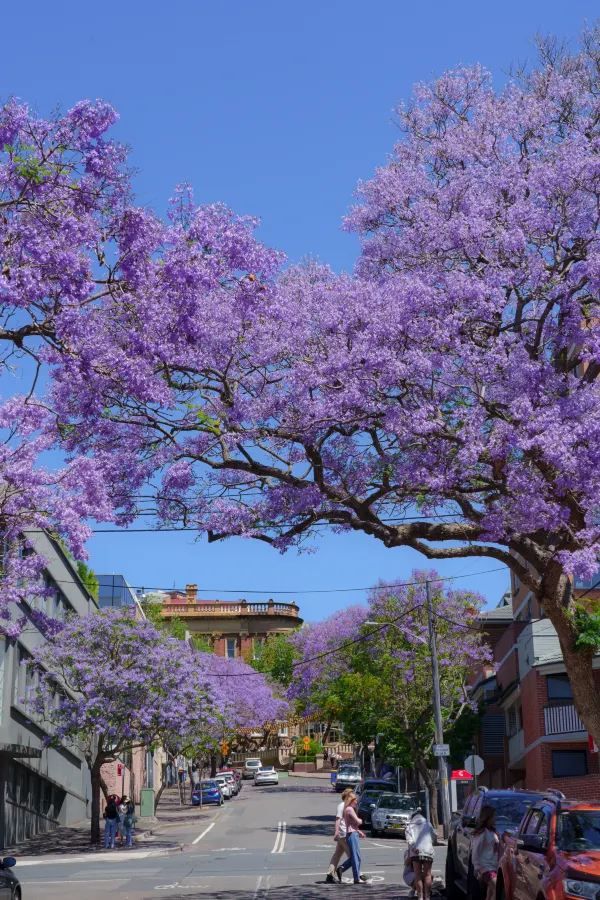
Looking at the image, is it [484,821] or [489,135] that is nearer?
[484,821]

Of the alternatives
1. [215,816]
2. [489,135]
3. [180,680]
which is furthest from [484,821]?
[215,816]

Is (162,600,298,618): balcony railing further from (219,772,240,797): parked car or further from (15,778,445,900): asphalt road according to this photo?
(15,778,445,900): asphalt road

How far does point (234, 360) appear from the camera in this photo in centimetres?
1592

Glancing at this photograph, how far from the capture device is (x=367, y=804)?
43.2m

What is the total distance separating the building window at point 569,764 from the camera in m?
37.2

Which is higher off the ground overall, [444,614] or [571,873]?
[444,614]

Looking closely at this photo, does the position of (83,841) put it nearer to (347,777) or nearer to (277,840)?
(277,840)

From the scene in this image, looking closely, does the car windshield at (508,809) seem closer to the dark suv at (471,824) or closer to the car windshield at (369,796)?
the dark suv at (471,824)

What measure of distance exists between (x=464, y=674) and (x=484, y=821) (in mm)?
29813

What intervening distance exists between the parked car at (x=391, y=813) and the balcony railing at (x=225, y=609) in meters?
66.4

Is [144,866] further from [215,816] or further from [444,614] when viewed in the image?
[215,816]

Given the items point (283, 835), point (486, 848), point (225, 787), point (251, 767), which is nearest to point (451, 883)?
point (486, 848)

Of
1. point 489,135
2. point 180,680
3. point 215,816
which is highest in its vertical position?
point 489,135

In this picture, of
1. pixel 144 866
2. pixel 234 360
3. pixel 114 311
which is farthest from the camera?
pixel 144 866
